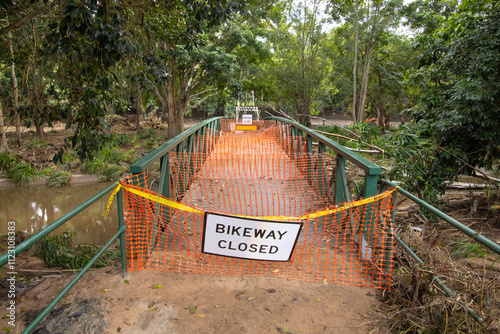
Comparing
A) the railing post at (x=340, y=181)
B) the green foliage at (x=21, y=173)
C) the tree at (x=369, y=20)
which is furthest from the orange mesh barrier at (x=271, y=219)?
the tree at (x=369, y=20)

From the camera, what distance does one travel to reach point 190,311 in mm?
2371

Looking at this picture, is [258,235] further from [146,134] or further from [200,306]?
[146,134]

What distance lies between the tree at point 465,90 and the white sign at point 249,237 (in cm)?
477

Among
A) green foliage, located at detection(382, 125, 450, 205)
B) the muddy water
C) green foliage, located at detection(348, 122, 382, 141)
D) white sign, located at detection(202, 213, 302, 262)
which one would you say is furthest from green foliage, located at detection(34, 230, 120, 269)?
green foliage, located at detection(348, 122, 382, 141)

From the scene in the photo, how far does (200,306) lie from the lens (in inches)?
95.9

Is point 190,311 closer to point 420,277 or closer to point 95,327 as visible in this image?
point 95,327

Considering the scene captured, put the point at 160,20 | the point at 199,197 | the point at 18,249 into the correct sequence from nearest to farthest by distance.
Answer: the point at 18,249, the point at 199,197, the point at 160,20

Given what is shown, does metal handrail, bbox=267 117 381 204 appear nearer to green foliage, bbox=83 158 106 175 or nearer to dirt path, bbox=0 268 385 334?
dirt path, bbox=0 268 385 334

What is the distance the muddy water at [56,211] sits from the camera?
27.0 ft

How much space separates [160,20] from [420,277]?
496 cm

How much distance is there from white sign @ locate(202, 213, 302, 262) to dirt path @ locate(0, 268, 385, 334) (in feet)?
1.07

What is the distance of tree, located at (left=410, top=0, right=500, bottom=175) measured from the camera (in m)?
5.57

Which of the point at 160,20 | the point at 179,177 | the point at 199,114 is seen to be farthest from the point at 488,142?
the point at 199,114

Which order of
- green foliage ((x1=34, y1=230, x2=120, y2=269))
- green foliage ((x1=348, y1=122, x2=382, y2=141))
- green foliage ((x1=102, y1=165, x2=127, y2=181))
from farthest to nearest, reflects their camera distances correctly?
green foliage ((x1=102, y1=165, x2=127, y2=181)) → green foliage ((x1=348, y1=122, x2=382, y2=141)) → green foliage ((x1=34, y1=230, x2=120, y2=269))
